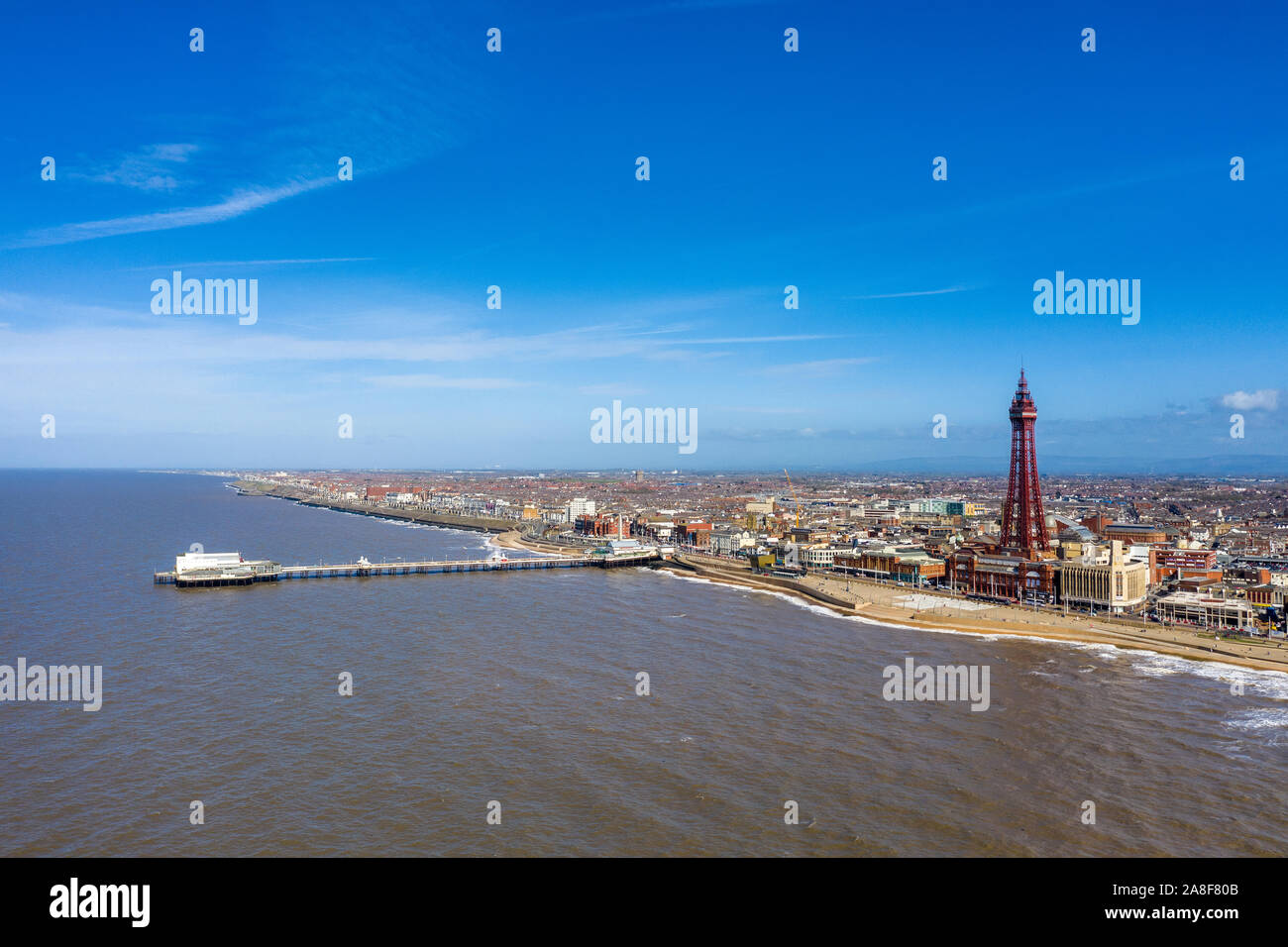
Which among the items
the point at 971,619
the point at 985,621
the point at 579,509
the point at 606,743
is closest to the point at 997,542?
the point at 971,619

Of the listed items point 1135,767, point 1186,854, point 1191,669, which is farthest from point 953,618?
point 1186,854

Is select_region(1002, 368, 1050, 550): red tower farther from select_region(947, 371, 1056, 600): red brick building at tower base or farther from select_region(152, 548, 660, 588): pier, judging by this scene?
select_region(152, 548, 660, 588): pier

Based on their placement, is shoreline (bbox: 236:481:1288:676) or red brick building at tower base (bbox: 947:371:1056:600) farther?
red brick building at tower base (bbox: 947:371:1056:600)

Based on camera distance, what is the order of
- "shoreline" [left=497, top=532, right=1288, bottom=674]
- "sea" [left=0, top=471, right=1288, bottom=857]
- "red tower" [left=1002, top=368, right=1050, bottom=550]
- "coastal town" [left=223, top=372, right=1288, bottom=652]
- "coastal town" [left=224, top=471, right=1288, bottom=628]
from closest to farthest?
1. "sea" [left=0, top=471, right=1288, bottom=857]
2. "shoreline" [left=497, top=532, right=1288, bottom=674]
3. "coastal town" [left=223, top=372, right=1288, bottom=652]
4. "coastal town" [left=224, top=471, right=1288, bottom=628]
5. "red tower" [left=1002, top=368, right=1050, bottom=550]

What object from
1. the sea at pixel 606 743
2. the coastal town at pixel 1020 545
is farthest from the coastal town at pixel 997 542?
the sea at pixel 606 743

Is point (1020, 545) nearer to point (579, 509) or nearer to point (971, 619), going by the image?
point (971, 619)

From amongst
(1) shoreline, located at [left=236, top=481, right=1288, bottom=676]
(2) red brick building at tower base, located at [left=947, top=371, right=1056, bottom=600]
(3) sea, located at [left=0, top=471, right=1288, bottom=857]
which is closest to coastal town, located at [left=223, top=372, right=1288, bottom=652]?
(2) red brick building at tower base, located at [left=947, top=371, right=1056, bottom=600]
